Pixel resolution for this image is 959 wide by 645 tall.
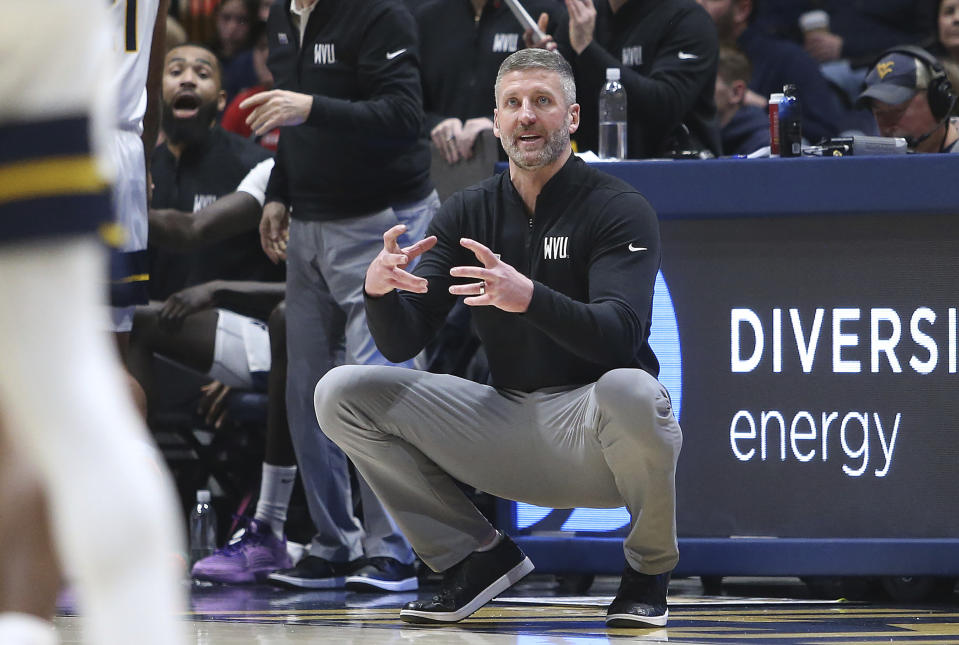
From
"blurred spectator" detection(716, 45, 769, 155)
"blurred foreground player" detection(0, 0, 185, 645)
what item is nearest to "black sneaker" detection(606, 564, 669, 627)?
"blurred foreground player" detection(0, 0, 185, 645)

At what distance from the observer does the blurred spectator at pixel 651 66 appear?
16.7 feet

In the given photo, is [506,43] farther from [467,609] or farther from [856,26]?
[856,26]

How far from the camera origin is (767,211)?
4.37 meters

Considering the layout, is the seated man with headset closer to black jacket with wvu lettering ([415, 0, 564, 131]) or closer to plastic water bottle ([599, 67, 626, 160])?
plastic water bottle ([599, 67, 626, 160])

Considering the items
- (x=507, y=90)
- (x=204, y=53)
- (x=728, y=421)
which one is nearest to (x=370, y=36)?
(x=507, y=90)

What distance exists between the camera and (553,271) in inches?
159

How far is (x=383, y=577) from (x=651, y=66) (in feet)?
6.89

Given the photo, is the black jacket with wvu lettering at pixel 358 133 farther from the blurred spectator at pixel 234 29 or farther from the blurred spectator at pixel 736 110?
the blurred spectator at pixel 234 29

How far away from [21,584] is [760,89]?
6348 mm

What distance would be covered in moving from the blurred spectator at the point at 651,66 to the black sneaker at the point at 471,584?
1754mm

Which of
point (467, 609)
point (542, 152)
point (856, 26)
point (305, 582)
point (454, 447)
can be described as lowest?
point (305, 582)

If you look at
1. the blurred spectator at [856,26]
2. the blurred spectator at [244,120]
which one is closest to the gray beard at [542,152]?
the blurred spectator at [244,120]

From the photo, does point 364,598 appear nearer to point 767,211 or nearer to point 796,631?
point 796,631

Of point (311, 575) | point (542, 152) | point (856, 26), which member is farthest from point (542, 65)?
point (856, 26)
